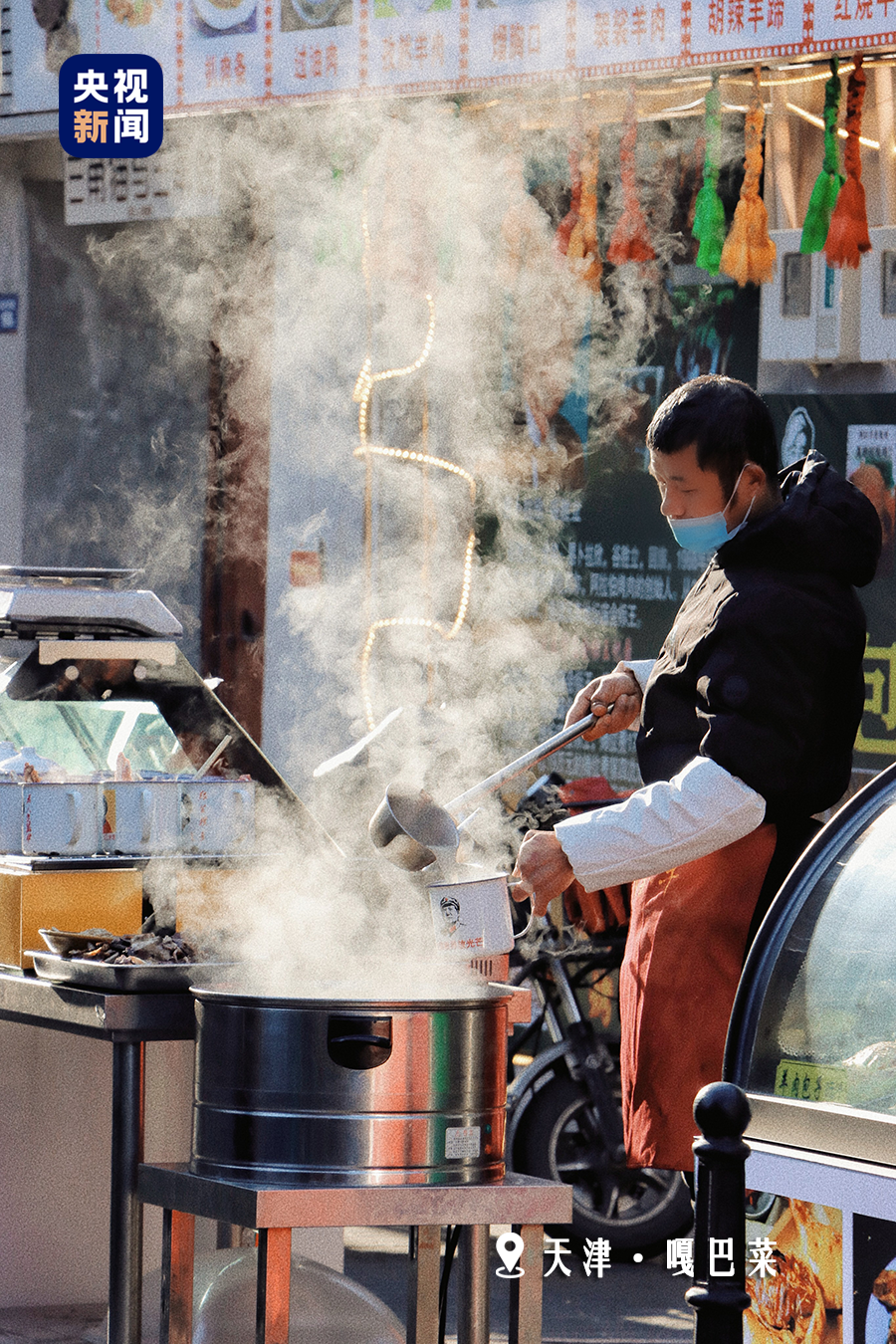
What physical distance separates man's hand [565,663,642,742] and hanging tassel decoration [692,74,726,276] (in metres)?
2.86

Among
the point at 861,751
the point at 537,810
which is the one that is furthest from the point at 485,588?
the point at 537,810

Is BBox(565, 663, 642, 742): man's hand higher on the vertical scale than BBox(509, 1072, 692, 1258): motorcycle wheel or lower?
higher

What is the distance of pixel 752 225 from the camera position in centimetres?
588

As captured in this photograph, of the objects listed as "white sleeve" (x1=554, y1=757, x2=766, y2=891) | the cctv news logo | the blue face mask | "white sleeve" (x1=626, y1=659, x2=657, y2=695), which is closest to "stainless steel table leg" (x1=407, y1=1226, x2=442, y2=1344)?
"white sleeve" (x1=554, y1=757, x2=766, y2=891)

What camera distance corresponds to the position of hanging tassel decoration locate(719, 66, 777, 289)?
19.3 ft

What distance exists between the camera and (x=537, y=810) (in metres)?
5.11

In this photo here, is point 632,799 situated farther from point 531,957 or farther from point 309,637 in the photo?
point 309,637

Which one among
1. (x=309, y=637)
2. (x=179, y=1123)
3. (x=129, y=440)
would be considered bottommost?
(x=179, y=1123)

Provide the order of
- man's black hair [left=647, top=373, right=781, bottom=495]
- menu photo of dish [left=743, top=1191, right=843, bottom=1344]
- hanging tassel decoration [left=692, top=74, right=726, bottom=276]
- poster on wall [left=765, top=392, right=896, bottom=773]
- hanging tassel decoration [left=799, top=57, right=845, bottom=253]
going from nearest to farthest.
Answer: menu photo of dish [left=743, top=1191, right=843, bottom=1344], man's black hair [left=647, top=373, right=781, bottom=495], hanging tassel decoration [left=799, top=57, right=845, bottom=253], hanging tassel decoration [left=692, top=74, right=726, bottom=276], poster on wall [left=765, top=392, right=896, bottom=773]

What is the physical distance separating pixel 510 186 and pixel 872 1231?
4865 millimetres

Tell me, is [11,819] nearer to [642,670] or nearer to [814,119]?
[642,670]

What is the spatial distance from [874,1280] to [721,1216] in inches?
9.4

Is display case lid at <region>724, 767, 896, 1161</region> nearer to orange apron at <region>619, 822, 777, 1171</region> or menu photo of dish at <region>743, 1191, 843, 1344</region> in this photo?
menu photo of dish at <region>743, 1191, 843, 1344</region>

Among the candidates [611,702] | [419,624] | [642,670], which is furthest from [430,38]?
[611,702]
